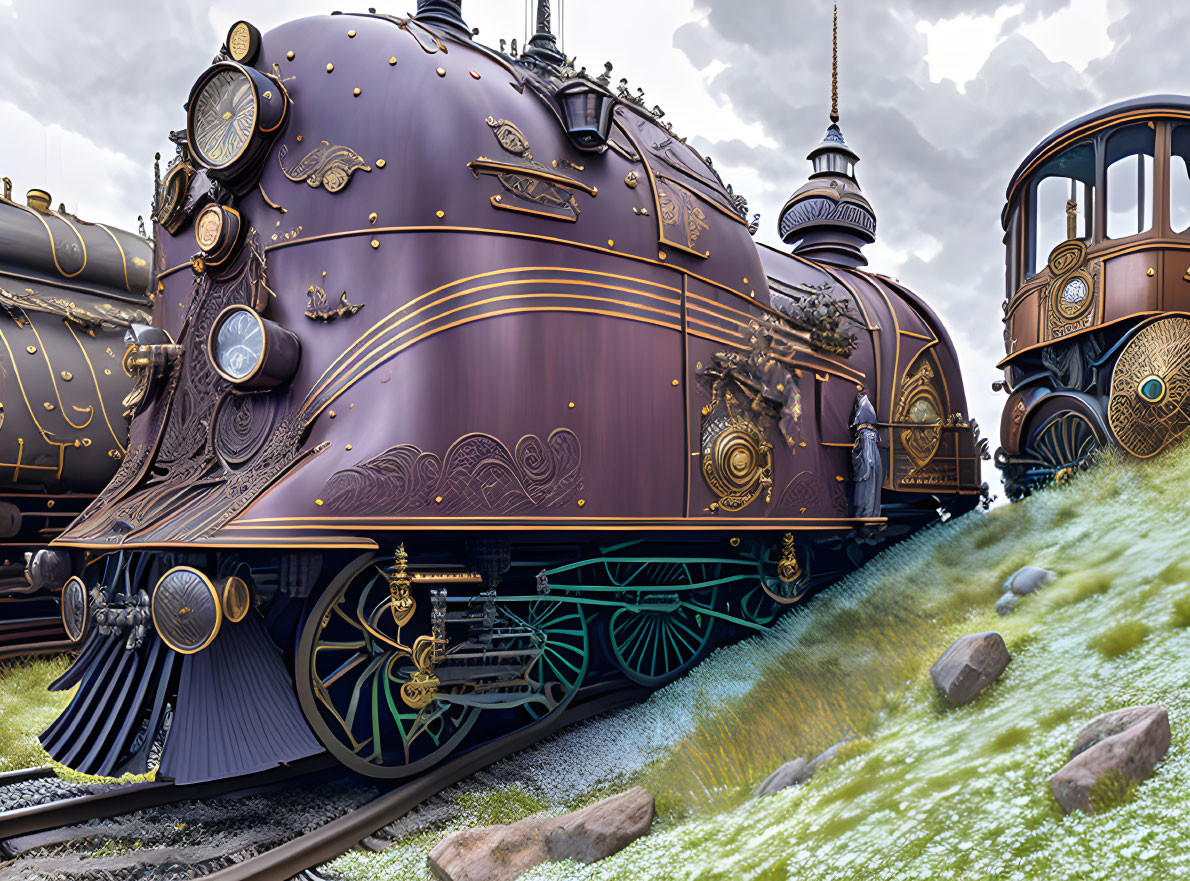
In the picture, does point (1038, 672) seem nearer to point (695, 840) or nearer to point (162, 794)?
point (695, 840)

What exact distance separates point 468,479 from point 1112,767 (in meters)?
4.36

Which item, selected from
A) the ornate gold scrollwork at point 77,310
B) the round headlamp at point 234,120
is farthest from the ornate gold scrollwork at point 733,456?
the ornate gold scrollwork at point 77,310

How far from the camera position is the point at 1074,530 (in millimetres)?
7938

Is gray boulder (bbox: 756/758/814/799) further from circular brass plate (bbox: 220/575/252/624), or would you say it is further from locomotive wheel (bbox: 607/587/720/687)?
circular brass plate (bbox: 220/575/252/624)

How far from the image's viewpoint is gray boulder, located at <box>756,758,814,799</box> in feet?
15.6

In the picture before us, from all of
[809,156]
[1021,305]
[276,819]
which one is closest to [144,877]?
[276,819]

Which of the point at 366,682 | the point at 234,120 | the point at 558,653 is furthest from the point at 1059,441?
the point at 234,120

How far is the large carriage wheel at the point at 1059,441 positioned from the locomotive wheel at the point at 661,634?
5539 millimetres

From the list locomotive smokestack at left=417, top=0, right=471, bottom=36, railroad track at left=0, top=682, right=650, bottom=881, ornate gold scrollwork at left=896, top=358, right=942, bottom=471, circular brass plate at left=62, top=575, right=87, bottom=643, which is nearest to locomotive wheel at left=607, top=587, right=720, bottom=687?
railroad track at left=0, top=682, right=650, bottom=881

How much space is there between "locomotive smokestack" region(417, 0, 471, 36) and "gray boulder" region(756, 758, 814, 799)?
274 inches

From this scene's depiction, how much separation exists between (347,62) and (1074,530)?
322 inches

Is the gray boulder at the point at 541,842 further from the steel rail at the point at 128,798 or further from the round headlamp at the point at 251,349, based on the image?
the round headlamp at the point at 251,349

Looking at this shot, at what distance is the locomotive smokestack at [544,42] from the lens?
823cm

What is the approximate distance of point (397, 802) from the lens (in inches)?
231
